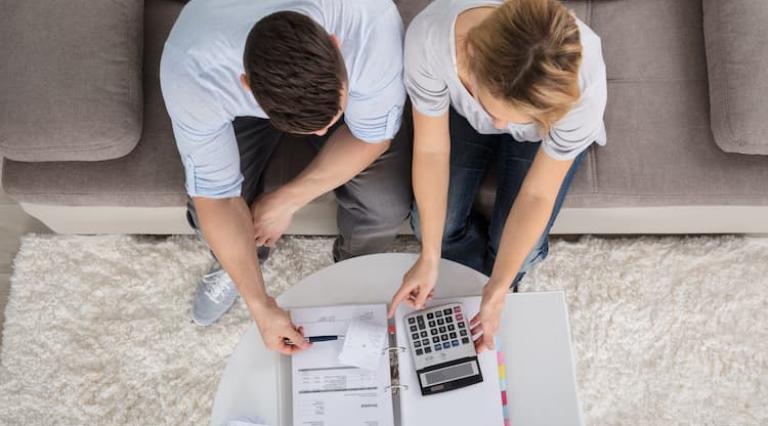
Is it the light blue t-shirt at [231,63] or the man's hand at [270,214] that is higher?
the light blue t-shirt at [231,63]

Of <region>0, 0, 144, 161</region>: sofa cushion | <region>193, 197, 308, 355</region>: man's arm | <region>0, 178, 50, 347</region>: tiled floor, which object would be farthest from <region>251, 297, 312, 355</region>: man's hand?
<region>0, 178, 50, 347</region>: tiled floor

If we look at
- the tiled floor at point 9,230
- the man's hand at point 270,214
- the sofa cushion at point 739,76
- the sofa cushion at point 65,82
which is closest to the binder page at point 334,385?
the man's hand at point 270,214

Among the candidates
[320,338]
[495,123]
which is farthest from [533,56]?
[320,338]

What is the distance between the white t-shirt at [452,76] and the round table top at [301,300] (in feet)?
1.08

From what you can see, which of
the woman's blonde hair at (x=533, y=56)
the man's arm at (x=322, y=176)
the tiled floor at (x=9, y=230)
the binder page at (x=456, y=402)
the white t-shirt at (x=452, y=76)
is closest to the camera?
the woman's blonde hair at (x=533, y=56)

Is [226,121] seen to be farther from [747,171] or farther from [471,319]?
[747,171]

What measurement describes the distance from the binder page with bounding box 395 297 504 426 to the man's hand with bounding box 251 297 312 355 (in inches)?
8.2

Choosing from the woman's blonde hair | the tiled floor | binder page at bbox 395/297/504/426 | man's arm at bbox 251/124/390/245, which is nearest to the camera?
the woman's blonde hair

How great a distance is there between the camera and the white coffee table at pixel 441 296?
124cm

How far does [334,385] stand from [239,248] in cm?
34

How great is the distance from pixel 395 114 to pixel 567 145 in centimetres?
34

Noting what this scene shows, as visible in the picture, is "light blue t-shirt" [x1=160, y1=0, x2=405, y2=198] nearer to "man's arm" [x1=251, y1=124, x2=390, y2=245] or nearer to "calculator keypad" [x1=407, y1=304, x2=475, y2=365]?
"man's arm" [x1=251, y1=124, x2=390, y2=245]

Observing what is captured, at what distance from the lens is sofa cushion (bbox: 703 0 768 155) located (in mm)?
1362

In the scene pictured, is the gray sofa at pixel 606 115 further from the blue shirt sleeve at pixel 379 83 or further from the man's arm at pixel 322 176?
the blue shirt sleeve at pixel 379 83
